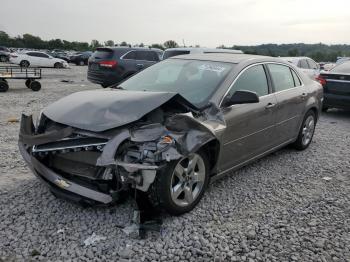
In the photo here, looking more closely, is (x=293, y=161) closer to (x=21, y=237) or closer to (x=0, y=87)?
(x=21, y=237)

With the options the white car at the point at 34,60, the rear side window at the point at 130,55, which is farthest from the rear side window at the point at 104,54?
the white car at the point at 34,60

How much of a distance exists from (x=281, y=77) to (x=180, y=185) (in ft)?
9.15

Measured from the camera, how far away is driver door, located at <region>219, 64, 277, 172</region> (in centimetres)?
417

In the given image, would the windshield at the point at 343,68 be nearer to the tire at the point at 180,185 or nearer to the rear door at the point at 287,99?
the rear door at the point at 287,99

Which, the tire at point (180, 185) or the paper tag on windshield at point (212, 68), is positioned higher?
the paper tag on windshield at point (212, 68)

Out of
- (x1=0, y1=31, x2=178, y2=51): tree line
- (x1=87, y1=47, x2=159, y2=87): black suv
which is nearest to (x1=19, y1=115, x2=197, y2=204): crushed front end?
(x1=87, y1=47, x2=159, y2=87): black suv

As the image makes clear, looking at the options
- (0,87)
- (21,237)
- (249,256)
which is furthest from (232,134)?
(0,87)

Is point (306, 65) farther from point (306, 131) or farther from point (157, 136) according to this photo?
point (157, 136)

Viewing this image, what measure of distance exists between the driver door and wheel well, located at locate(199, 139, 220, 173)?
0.12 metres

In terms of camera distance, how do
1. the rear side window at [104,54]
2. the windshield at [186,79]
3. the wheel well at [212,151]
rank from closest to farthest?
the wheel well at [212,151], the windshield at [186,79], the rear side window at [104,54]

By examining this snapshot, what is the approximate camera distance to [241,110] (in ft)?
14.2

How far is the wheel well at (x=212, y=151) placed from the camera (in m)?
3.88

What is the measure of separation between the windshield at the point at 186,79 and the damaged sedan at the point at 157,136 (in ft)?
0.04

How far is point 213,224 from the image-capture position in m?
Result: 3.62
